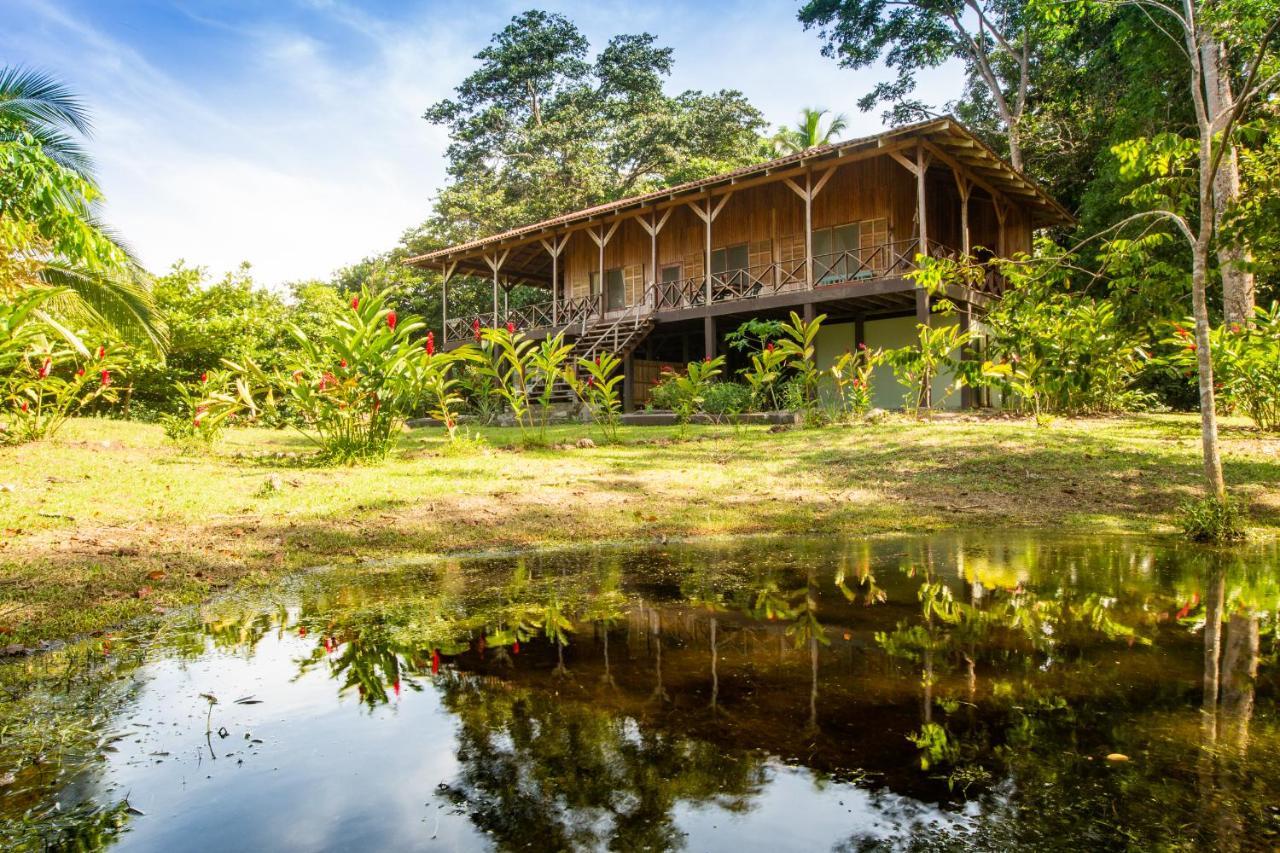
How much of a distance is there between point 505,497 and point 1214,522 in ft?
17.4

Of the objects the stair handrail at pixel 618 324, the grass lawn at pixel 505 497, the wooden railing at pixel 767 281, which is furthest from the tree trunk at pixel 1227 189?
the stair handrail at pixel 618 324

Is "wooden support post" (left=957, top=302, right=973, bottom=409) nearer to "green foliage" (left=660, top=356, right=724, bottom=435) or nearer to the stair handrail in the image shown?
"green foliage" (left=660, top=356, right=724, bottom=435)

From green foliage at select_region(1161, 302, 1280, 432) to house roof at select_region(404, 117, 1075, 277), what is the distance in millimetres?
6011

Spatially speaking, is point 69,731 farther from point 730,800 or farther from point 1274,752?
point 1274,752

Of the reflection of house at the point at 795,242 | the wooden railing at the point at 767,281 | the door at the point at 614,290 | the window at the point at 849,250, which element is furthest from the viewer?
the door at the point at 614,290

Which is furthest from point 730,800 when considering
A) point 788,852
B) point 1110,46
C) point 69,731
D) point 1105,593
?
point 1110,46

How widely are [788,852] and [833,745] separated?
1.73 ft

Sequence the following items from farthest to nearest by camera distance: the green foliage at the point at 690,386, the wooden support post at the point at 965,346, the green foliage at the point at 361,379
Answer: the wooden support post at the point at 965,346
the green foliage at the point at 690,386
the green foliage at the point at 361,379

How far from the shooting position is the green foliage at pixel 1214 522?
532 centimetres

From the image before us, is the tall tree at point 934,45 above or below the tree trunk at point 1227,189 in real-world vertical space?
above

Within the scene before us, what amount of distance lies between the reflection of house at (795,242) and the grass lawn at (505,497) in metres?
6.91

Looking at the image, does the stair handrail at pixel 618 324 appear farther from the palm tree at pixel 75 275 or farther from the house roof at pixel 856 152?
the palm tree at pixel 75 275

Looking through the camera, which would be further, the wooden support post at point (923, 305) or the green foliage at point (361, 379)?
the wooden support post at point (923, 305)

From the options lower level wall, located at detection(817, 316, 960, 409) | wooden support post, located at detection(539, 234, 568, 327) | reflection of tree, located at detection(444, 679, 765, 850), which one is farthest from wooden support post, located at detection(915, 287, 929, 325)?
reflection of tree, located at detection(444, 679, 765, 850)
